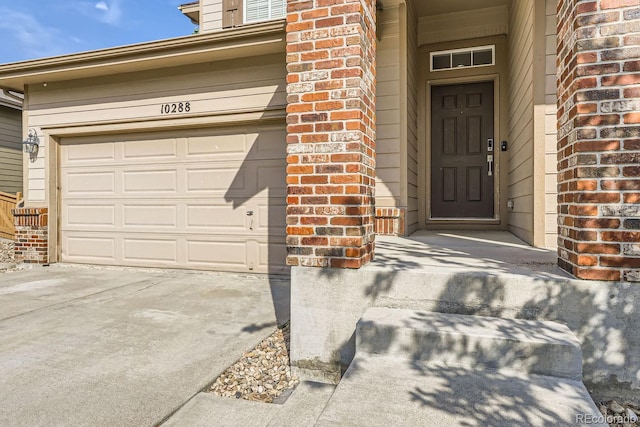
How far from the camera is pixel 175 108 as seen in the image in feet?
→ 18.6

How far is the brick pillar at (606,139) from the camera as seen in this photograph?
82.9 inches

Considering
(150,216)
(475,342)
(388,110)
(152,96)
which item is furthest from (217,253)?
(475,342)

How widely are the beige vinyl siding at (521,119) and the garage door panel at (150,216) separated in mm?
4763

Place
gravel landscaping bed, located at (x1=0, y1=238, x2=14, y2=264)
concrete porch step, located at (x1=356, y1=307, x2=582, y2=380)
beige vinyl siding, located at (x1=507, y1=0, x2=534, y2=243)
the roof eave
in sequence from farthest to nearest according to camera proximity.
A: gravel landscaping bed, located at (x1=0, y1=238, x2=14, y2=264)
the roof eave
beige vinyl siding, located at (x1=507, y1=0, x2=534, y2=243)
concrete porch step, located at (x1=356, y1=307, x2=582, y2=380)

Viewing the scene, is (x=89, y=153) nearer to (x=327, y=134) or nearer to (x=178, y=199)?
(x=178, y=199)

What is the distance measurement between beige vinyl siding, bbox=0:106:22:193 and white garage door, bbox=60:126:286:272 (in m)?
6.29

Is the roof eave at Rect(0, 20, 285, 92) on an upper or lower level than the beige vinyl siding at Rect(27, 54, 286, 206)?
upper

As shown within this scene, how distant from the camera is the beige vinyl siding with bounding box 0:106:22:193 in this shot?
10.8m

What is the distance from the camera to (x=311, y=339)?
2.62 meters

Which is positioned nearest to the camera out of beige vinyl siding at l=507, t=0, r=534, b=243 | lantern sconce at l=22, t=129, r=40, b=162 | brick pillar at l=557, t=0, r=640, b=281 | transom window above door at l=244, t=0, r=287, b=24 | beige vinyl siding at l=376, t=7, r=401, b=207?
brick pillar at l=557, t=0, r=640, b=281

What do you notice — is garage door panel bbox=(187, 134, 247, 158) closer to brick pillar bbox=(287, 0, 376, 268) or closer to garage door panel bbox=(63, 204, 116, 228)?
garage door panel bbox=(63, 204, 116, 228)

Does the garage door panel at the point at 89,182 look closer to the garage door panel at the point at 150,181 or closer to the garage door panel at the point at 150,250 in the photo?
the garage door panel at the point at 150,181

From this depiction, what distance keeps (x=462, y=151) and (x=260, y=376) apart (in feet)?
16.3

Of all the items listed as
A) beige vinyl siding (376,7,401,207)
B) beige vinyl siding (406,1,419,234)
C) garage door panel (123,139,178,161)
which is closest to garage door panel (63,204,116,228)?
garage door panel (123,139,178,161)
